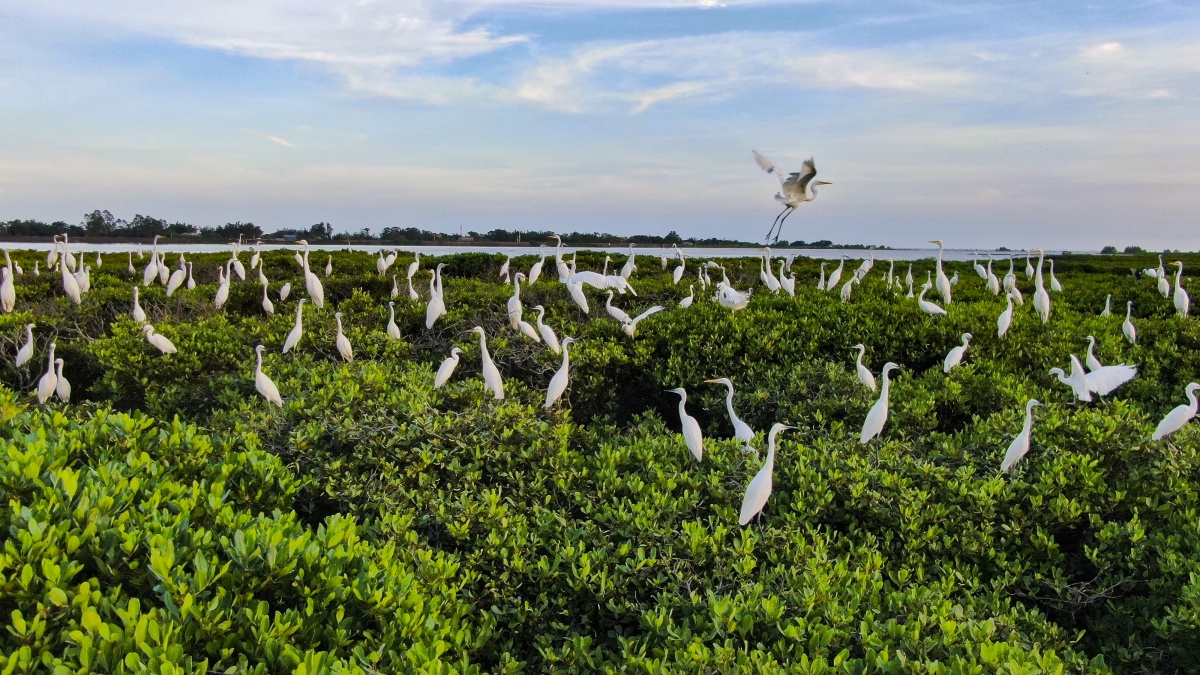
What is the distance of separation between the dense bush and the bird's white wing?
12.9 inches

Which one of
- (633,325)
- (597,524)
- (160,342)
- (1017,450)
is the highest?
(633,325)

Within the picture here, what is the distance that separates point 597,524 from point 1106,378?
4310 mm

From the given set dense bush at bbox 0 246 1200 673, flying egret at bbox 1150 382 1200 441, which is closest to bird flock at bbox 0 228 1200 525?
flying egret at bbox 1150 382 1200 441

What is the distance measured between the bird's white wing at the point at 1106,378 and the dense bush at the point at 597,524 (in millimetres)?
327

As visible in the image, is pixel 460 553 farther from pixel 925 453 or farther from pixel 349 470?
pixel 925 453

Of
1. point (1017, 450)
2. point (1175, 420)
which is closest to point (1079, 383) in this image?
point (1175, 420)

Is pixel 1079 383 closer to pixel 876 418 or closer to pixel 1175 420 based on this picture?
pixel 1175 420

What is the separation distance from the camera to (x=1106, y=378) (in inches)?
199

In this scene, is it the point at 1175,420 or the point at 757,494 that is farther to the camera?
the point at 1175,420

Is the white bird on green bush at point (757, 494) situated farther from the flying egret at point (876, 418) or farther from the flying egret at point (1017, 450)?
the flying egret at point (1017, 450)

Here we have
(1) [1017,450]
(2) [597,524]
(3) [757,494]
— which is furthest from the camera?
(1) [1017,450]

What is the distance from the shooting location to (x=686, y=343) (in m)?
6.67

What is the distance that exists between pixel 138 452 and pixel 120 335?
13.1 feet

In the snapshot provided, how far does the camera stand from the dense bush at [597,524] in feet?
7.56
